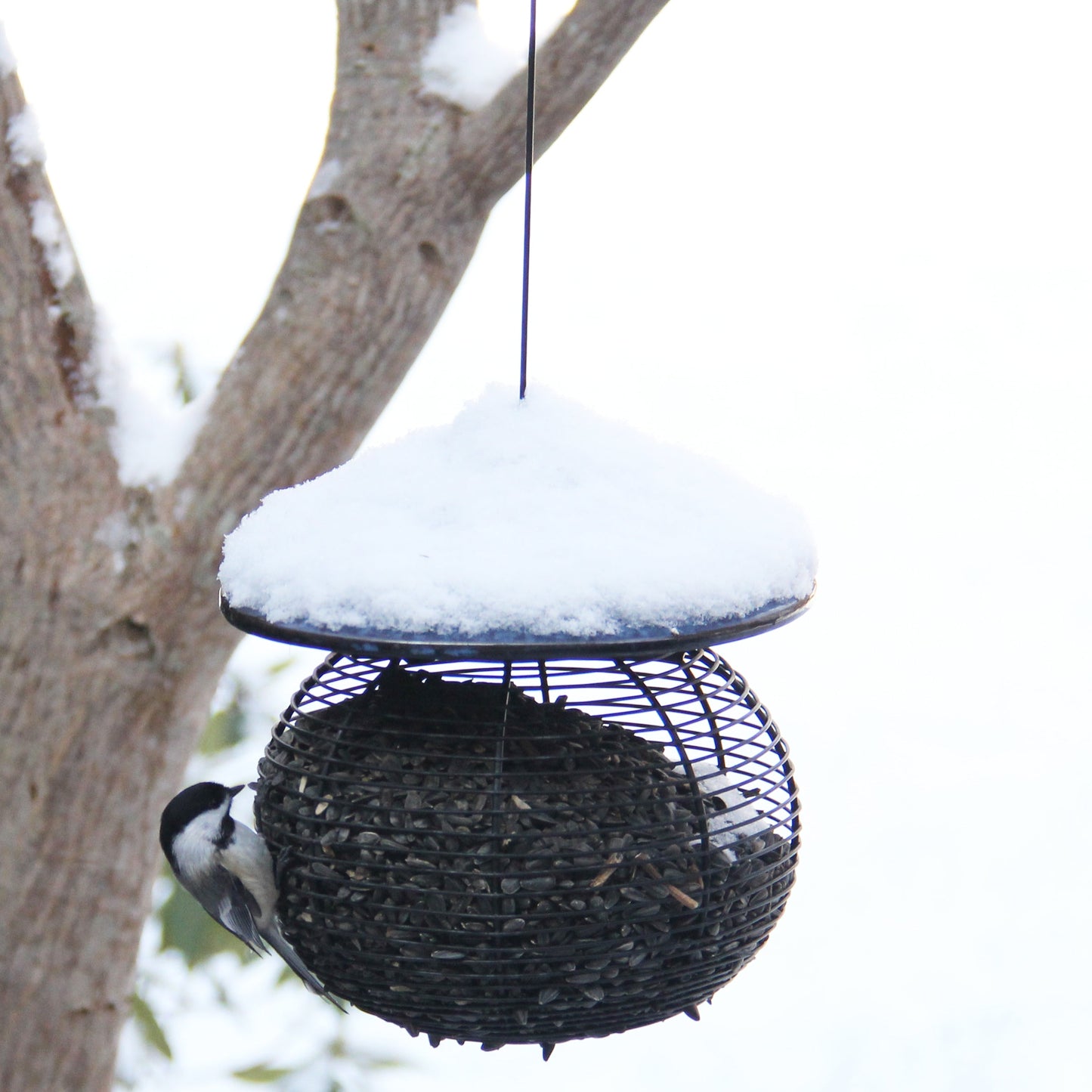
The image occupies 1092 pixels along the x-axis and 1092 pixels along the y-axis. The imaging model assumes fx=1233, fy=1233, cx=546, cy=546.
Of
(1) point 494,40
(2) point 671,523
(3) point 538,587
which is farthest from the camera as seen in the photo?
(1) point 494,40

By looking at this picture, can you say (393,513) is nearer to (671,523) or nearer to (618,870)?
(671,523)

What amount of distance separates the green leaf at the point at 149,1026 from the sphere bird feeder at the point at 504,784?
7.07 feet

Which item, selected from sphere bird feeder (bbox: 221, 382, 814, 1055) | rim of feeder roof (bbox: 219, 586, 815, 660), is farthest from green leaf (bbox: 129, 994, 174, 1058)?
rim of feeder roof (bbox: 219, 586, 815, 660)

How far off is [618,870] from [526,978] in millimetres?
134

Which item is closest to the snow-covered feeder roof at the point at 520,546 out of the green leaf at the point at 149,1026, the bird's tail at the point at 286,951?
the bird's tail at the point at 286,951

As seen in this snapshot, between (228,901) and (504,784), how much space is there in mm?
387

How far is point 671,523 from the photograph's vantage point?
1147mm

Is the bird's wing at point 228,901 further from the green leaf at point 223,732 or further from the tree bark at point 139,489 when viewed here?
the green leaf at point 223,732

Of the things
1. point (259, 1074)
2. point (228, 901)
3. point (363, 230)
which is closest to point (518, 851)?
point (228, 901)

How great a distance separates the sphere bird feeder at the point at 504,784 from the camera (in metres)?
1.06

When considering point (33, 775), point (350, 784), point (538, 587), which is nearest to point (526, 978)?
point (350, 784)

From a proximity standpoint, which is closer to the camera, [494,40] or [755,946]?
[755,946]

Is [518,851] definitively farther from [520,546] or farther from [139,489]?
[139,489]

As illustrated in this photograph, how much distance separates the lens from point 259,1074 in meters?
3.25
